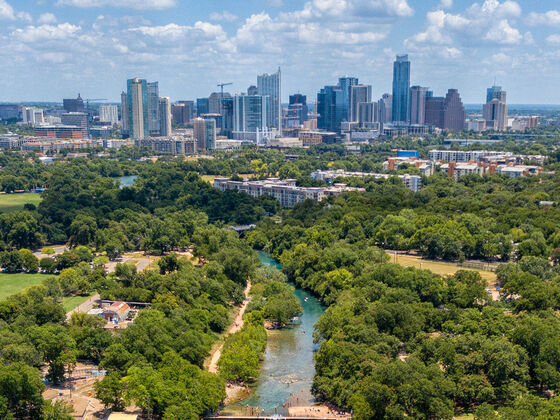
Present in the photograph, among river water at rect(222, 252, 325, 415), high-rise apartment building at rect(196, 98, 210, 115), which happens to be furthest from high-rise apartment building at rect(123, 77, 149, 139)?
river water at rect(222, 252, 325, 415)

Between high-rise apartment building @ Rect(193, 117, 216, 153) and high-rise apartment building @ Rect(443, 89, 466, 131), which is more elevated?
high-rise apartment building @ Rect(443, 89, 466, 131)

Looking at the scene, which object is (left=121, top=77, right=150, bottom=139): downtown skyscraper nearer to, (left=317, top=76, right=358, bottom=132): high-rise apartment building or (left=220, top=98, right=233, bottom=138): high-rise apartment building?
(left=220, top=98, right=233, bottom=138): high-rise apartment building

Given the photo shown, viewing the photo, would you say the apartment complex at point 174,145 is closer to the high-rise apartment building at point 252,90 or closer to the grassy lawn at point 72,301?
the high-rise apartment building at point 252,90

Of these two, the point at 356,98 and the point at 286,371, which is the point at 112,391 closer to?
the point at 286,371

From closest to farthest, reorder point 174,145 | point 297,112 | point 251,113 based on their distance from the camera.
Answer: point 174,145 → point 251,113 → point 297,112

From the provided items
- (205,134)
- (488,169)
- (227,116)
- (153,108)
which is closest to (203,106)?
(153,108)

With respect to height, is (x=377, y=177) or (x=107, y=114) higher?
(x=107, y=114)
